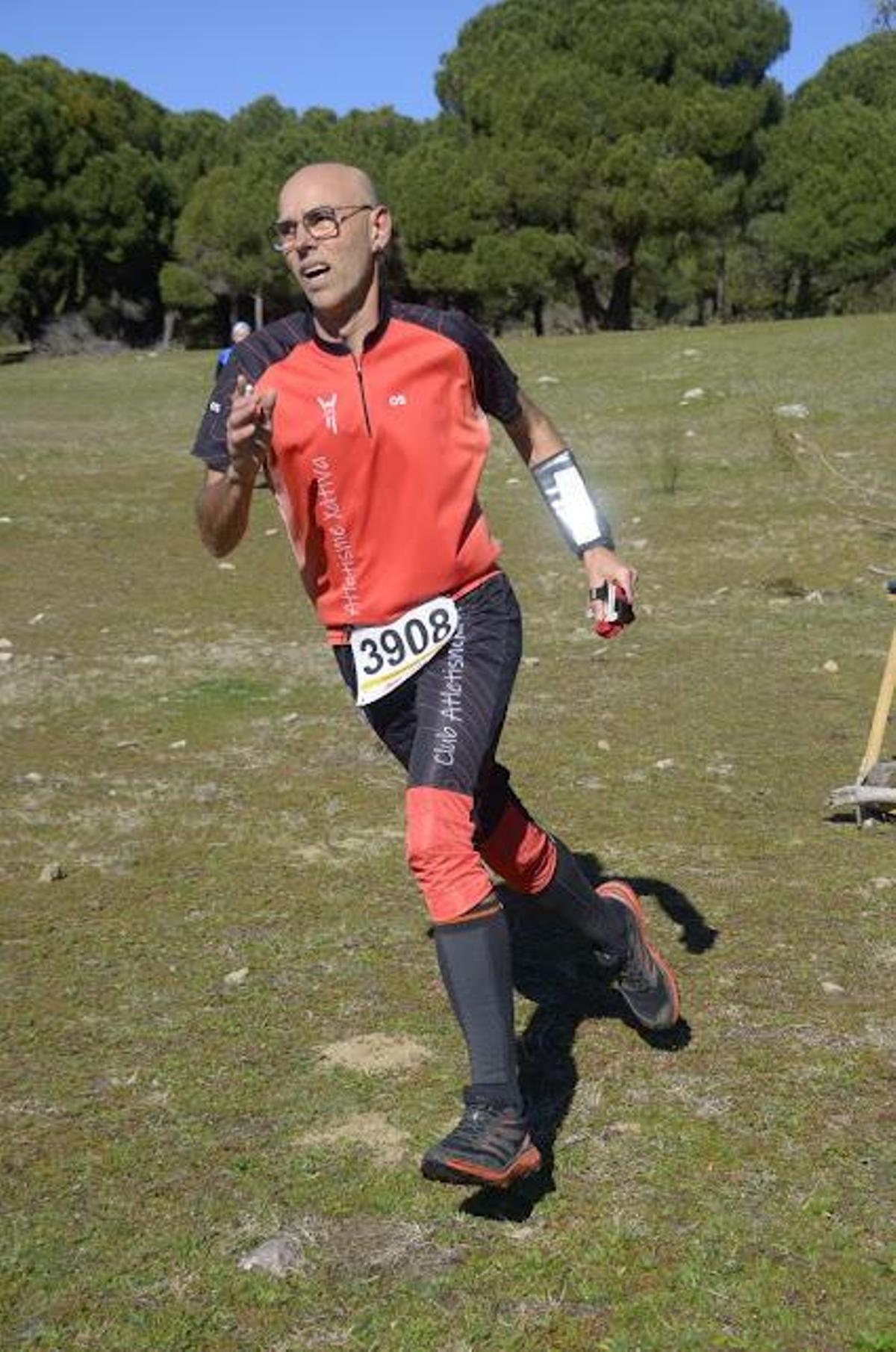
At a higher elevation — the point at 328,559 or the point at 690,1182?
the point at 328,559

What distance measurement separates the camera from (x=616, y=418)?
19.5 m

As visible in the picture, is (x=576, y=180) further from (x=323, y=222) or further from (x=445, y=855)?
(x=445, y=855)

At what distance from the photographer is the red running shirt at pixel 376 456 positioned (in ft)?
12.2

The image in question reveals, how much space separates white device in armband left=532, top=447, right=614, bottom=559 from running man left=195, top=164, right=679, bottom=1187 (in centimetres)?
19

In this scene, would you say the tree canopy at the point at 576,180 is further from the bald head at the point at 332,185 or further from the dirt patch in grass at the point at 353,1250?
the dirt patch in grass at the point at 353,1250

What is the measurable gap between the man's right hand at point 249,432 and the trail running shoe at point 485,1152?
5.20ft

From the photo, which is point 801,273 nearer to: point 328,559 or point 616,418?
point 616,418

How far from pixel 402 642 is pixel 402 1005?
1.32m

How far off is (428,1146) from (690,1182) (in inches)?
25.3

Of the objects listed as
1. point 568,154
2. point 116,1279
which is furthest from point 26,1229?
point 568,154

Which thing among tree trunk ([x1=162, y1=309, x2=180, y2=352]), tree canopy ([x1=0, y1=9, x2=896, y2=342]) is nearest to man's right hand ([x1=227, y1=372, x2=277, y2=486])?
tree canopy ([x1=0, y1=9, x2=896, y2=342])

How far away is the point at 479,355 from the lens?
3.96 meters

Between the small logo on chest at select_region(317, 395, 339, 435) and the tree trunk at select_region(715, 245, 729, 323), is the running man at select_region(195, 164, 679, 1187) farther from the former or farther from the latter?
the tree trunk at select_region(715, 245, 729, 323)

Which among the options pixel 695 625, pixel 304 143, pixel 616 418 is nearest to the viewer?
pixel 695 625
